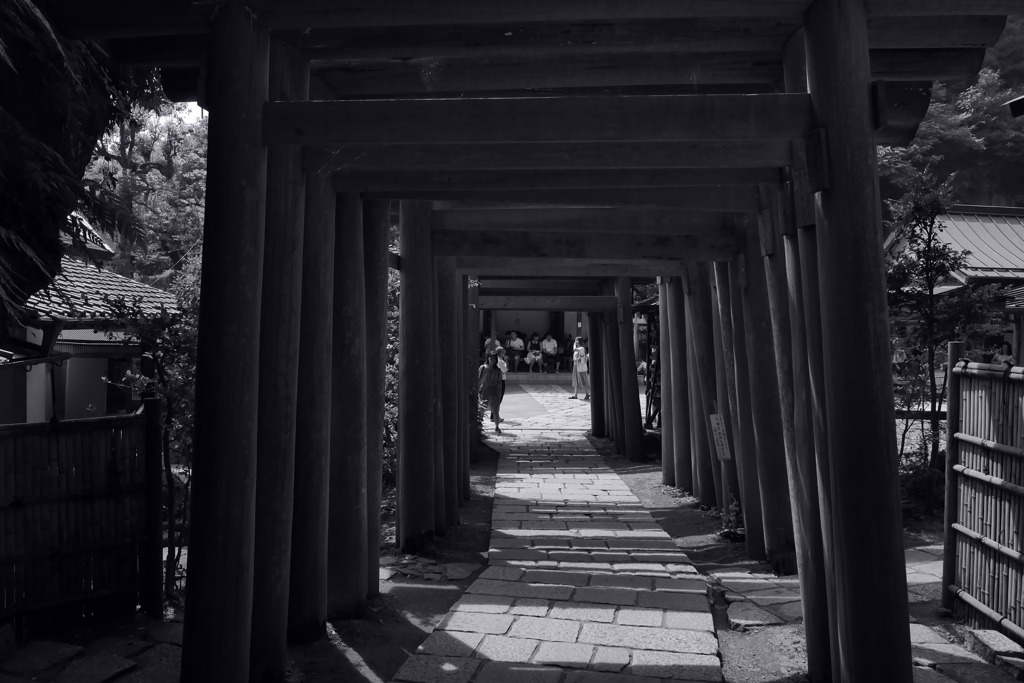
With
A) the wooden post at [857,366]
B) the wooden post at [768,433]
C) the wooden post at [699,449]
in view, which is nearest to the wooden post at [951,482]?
the wooden post at [768,433]

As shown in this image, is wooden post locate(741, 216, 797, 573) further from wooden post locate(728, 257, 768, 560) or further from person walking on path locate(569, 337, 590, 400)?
person walking on path locate(569, 337, 590, 400)

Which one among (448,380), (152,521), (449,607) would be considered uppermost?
(448,380)

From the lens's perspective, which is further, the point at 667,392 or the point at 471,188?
the point at 667,392

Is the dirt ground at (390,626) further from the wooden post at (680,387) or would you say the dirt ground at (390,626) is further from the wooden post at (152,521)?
the wooden post at (680,387)

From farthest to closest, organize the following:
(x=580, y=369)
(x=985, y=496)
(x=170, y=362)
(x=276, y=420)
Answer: (x=580, y=369)
(x=170, y=362)
(x=985, y=496)
(x=276, y=420)

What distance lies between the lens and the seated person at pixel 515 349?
3216cm

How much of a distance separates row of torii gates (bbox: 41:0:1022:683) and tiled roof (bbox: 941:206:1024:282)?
37.6 ft

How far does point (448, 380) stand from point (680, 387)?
3300mm

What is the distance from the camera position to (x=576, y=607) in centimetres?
595

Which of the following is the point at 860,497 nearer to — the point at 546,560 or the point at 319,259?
the point at 319,259

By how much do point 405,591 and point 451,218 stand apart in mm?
3694

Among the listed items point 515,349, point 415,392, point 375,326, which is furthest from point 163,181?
point 375,326

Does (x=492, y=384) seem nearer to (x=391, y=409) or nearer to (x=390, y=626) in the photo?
(x=391, y=409)

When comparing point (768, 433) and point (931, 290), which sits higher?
point (931, 290)
